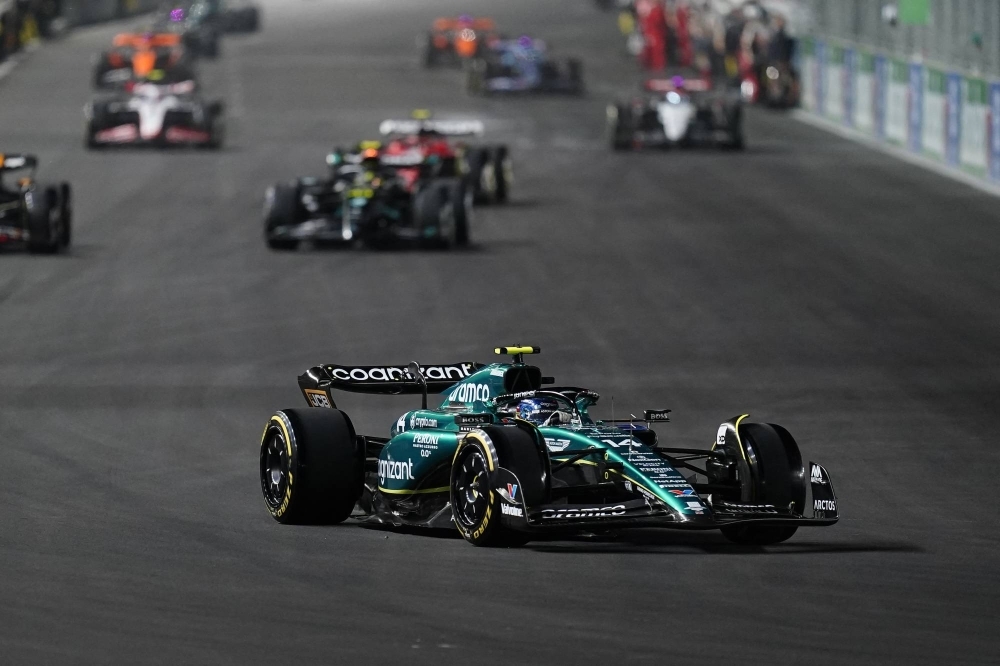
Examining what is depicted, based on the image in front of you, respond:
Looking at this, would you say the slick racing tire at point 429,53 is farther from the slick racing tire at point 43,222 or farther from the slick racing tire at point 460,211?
the slick racing tire at point 43,222

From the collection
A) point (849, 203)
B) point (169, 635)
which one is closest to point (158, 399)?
point (169, 635)

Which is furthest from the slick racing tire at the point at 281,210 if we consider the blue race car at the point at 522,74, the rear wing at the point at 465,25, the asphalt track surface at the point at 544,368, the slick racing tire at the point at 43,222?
the rear wing at the point at 465,25

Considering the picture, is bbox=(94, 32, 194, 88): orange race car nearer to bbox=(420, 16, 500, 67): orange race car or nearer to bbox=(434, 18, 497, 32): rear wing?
bbox=(420, 16, 500, 67): orange race car

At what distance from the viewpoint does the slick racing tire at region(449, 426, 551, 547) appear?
42.7ft

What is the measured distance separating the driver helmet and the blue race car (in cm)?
4669

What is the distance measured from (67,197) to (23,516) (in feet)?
55.9

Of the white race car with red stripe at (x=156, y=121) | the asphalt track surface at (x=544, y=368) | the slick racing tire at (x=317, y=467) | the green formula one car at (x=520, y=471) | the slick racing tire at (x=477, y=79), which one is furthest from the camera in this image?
the slick racing tire at (x=477, y=79)

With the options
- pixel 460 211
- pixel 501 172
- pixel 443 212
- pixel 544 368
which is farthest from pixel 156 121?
pixel 544 368

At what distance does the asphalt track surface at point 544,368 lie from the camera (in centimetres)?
1125

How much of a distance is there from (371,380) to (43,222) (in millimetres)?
16450

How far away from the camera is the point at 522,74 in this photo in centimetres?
6125

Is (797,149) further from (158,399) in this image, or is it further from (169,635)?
(169,635)

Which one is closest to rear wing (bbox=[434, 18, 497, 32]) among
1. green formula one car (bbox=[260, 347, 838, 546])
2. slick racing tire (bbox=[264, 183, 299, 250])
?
slick racing tire (bbox=[264, 183, 299, 250])

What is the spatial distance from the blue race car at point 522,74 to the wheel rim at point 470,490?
1863 inches
